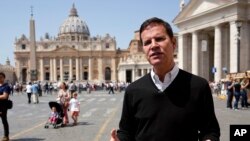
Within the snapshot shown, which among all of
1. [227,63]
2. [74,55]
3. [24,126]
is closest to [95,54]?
[74,55]

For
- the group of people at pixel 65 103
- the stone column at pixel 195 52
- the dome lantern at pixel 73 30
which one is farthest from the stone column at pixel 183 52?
the dome lantern at pixel 73 30

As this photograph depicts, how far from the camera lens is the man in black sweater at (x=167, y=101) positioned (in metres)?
2.56

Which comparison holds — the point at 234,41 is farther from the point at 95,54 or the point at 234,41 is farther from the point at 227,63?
the point at 95,54

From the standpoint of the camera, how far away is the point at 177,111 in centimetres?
254

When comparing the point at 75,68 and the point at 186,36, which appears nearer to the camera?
the point at 186,36

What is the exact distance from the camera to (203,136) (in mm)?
2604

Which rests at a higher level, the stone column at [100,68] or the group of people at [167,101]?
the group of people at [167,101]

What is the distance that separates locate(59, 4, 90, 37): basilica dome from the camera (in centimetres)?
15914

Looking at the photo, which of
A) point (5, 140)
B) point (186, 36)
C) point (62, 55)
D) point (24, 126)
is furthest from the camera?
point (62, 55)

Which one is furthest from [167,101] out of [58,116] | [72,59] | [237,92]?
[72,59]

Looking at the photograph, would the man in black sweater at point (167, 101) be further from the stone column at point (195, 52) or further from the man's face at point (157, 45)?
the stone column at point (195, 52)

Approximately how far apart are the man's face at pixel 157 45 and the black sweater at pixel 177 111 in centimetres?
18

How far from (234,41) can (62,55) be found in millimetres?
102556

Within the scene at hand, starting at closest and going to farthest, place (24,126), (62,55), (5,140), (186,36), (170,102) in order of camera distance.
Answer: (170,102) < (5,140) < (24,126) < (186,36) < (62,55)
